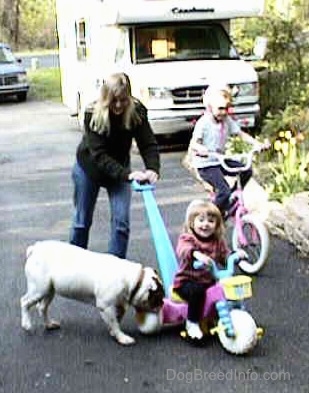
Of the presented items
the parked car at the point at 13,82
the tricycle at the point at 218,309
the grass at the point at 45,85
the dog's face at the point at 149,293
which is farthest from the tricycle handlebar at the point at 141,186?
the parked car at the point at 13,82

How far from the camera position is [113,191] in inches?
223

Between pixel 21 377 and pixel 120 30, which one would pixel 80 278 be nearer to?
pixel 21 377

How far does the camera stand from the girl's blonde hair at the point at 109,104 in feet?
16.9

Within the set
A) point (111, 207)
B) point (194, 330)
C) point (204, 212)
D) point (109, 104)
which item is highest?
point (109, 104)

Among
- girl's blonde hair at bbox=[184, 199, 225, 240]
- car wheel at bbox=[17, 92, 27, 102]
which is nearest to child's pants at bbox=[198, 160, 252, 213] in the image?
girl's blonde hair at bbox=[184, 199, 225, 240]

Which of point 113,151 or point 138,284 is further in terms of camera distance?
point 113,151

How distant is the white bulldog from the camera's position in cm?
475

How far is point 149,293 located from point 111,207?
1.14m

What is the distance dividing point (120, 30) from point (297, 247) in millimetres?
7599

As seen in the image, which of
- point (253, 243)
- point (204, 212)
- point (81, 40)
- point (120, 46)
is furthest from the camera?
point (81, 40)

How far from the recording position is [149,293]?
4.77 m

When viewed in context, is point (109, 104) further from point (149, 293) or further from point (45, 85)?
point (45, 85)

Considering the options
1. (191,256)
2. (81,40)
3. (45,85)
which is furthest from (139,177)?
(45,85)

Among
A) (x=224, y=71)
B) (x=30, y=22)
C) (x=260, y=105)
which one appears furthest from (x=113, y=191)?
(x=30, y=22)
